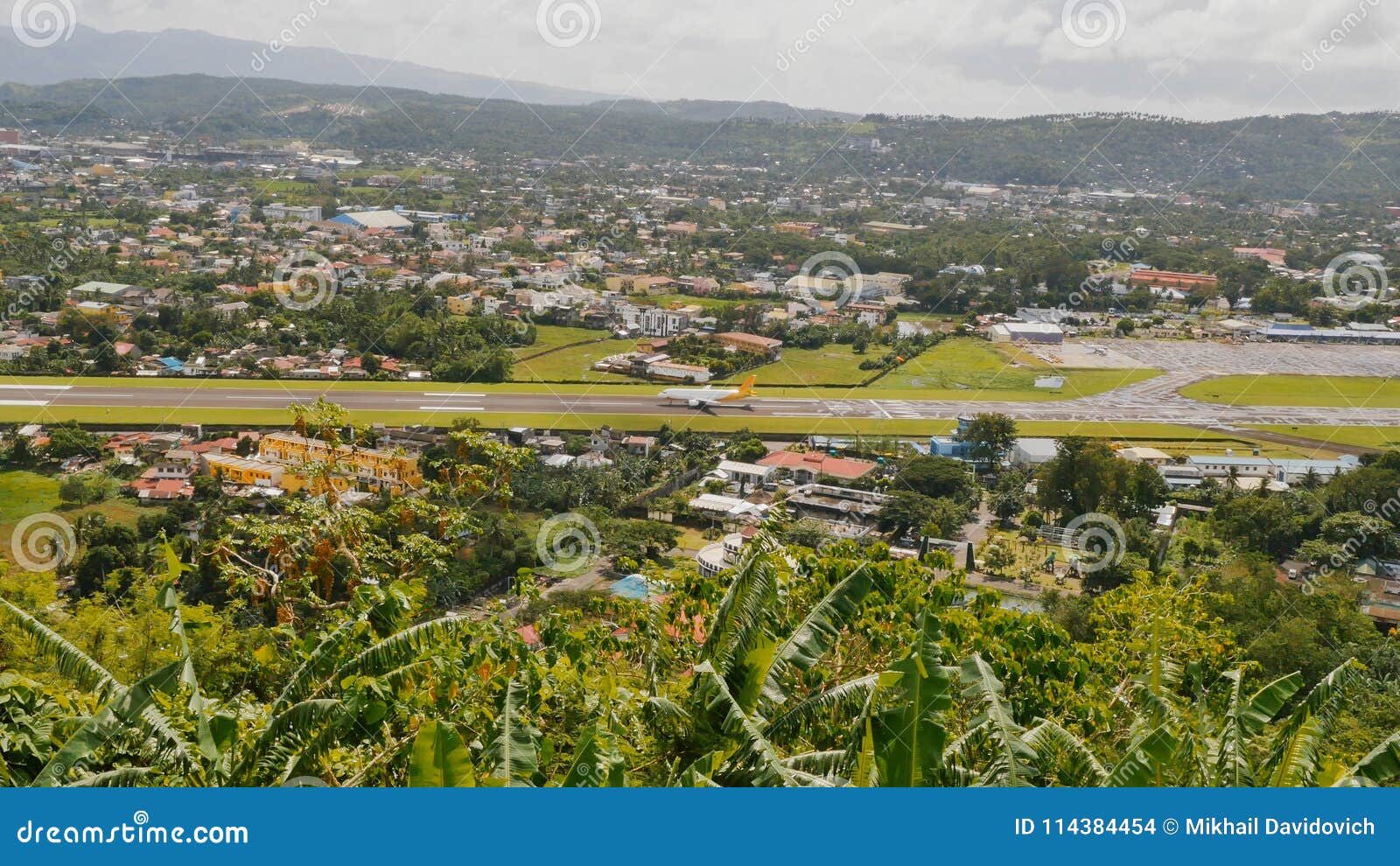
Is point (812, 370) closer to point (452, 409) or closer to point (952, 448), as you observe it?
point (952, 448)

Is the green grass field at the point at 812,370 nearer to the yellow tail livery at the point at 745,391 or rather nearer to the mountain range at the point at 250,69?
the yellow tail livery at the point at 745,391

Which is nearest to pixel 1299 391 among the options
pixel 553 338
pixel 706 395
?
pixel 706 395

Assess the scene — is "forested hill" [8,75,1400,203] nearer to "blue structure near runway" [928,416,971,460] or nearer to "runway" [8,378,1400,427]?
"runway" [8,378,1400,427]

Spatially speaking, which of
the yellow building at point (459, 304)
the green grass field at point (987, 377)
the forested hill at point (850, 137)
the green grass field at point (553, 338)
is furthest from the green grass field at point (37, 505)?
the forested hill at point (850, 137)

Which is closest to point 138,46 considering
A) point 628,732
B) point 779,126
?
point 779,126

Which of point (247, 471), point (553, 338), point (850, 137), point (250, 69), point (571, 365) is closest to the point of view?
point (247, 471)
